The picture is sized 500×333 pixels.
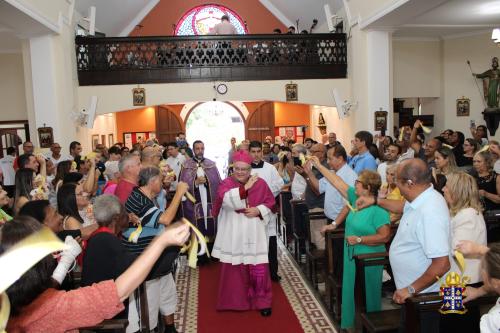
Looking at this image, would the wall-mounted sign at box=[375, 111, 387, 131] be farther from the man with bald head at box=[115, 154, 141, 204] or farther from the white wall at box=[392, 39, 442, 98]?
the man with bald head at box=[115, 154, 141, 204]

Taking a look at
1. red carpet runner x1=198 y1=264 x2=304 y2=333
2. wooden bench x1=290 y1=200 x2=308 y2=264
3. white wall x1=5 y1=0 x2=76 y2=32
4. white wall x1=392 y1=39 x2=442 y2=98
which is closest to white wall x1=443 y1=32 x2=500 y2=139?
white wall x1=392 y1=39 x2=442 y2=98

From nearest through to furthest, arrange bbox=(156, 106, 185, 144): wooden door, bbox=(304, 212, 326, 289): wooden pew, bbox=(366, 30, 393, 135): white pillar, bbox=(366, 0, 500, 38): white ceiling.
Answer: bbox=(304, 212, 326, 289): wooden pew, bbox=(366, 0, 500, 38): white ceiling, bbox=(366, 30, 393, 135): white pillar, bbox=(156, 106, 185, 144): wooden door

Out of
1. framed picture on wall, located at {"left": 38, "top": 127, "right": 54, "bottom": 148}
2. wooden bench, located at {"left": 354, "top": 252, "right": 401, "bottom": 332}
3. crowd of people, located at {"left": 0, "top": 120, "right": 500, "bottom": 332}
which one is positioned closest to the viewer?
crowd of people, located at {"left": 0, "top": 120, "right": 500, "bottom": 332}

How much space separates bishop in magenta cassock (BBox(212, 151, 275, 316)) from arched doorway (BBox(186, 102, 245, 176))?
1359 cm

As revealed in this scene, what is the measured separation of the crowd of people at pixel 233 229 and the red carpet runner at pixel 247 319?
113 mm

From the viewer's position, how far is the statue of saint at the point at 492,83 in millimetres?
11820

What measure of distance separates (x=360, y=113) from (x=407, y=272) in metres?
8.39

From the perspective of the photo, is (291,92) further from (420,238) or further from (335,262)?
(420,238)

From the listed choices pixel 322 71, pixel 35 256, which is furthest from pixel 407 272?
pixel 322 71

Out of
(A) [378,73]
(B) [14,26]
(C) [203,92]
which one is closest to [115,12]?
(C) [203,92]

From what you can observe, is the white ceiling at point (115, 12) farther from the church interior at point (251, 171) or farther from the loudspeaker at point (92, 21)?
the loudspeaker at point (92, 21)

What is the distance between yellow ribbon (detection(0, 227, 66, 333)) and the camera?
52.5 inches

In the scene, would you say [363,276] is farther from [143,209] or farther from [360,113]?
[360,113]

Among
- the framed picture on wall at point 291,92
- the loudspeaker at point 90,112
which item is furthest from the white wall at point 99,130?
the framed picture on wall at point 291,92
